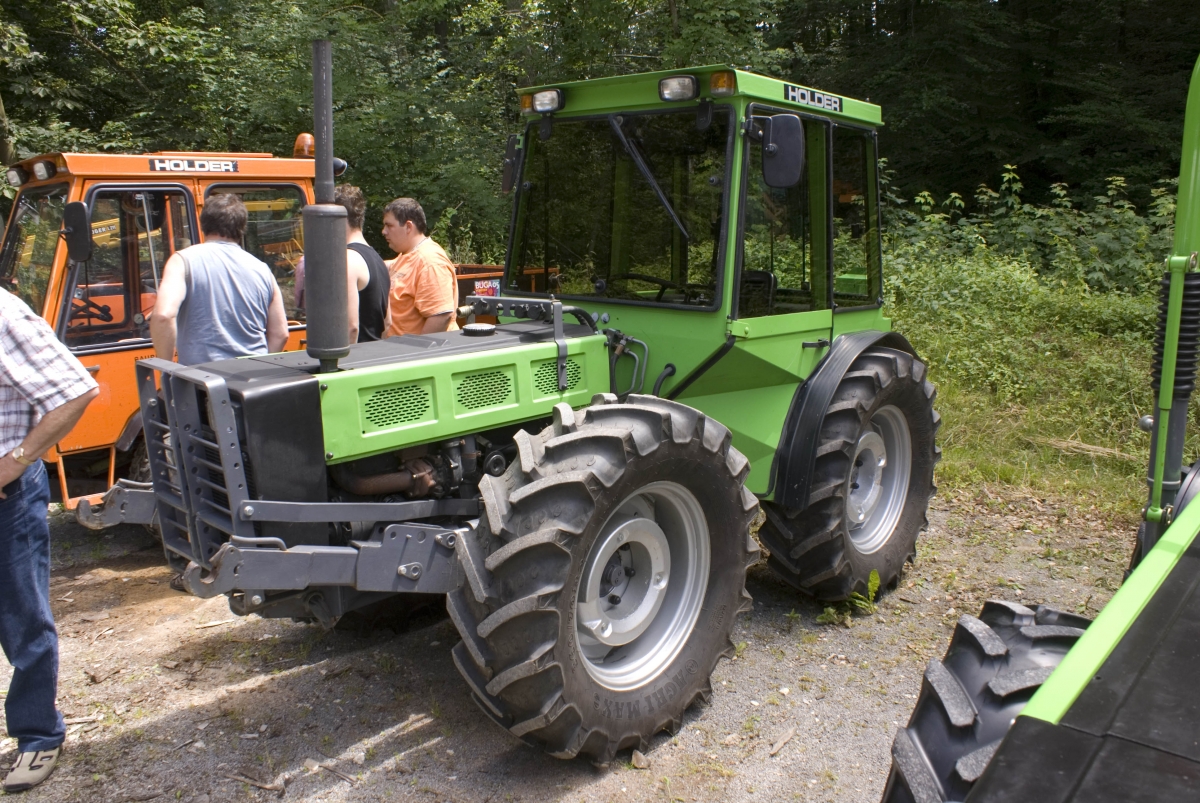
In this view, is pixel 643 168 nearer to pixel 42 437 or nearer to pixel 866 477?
pixel 866 477

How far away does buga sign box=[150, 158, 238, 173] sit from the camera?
212 inches

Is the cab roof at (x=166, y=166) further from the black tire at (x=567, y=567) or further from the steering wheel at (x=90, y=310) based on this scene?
the black tire at (x=567, y=567)

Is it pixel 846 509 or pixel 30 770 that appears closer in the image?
pixel 30 770

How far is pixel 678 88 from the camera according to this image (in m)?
3.75

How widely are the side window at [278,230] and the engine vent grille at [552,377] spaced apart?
2.82 meters

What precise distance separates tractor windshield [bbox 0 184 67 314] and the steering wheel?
0.20m

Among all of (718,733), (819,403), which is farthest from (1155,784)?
(819,403)

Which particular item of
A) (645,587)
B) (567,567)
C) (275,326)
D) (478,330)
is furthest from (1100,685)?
(275,326)

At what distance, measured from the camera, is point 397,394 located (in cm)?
326

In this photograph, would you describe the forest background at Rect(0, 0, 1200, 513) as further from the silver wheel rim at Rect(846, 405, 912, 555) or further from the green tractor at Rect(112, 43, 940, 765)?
the green tractor at Rect(112, 43, 940, 765)

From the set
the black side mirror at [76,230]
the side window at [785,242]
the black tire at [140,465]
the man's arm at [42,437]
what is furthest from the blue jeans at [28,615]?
the side window at [785,242]

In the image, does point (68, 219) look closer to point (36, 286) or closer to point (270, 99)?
point (36, 286)

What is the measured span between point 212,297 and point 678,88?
7.26 feet

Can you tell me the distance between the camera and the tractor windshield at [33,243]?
5289 millimetres
